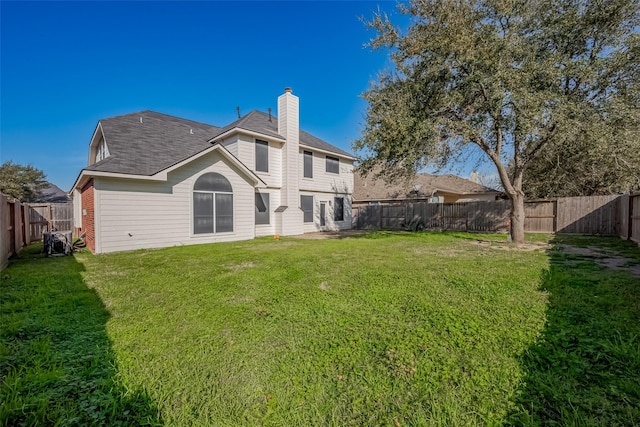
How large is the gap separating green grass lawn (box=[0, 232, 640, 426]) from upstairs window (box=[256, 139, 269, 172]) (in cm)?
870

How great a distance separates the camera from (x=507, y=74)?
25.6 feet

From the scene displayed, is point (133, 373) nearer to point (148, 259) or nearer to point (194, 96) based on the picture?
point (148, 259)

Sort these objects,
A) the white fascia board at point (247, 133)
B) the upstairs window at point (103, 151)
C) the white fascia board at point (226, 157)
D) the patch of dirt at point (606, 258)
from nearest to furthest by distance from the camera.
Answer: the patch of dirt at point (606, 258), the white fascia board at point (226, 157), the upstairs window at point (103, 151), the white fascia board at point (247, 133)

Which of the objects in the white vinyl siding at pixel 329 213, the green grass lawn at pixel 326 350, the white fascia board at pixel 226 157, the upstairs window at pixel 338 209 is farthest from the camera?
the upstairs window at pixel 338 209

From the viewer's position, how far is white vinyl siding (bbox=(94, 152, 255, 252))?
876 cm

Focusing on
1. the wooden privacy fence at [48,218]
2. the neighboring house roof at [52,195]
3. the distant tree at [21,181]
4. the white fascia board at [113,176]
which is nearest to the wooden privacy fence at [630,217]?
the white fascia board at [113,176]

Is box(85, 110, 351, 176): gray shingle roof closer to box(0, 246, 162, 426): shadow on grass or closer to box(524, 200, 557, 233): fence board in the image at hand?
box(0, 246, 162, 426): shadow on grass

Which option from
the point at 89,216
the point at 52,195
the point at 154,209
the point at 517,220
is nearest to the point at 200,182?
the point at 154,209

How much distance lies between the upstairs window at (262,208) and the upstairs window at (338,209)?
16.6 feet

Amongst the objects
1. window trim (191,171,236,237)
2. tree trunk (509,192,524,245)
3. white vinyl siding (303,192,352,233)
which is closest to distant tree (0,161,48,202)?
window trim (191,171,236,237)

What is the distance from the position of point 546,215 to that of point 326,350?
49.2 ft

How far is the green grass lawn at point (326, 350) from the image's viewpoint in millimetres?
2193

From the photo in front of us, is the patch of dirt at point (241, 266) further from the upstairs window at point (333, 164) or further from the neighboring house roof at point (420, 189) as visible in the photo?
the neighboring house roof at point (420, 189)

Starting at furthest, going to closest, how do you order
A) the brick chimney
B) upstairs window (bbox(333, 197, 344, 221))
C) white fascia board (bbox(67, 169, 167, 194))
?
upstairs window (bbox(333, 197, 344, 221)) → the brick chimney → white fascia board (bbox(67, 169, 167, 194))
